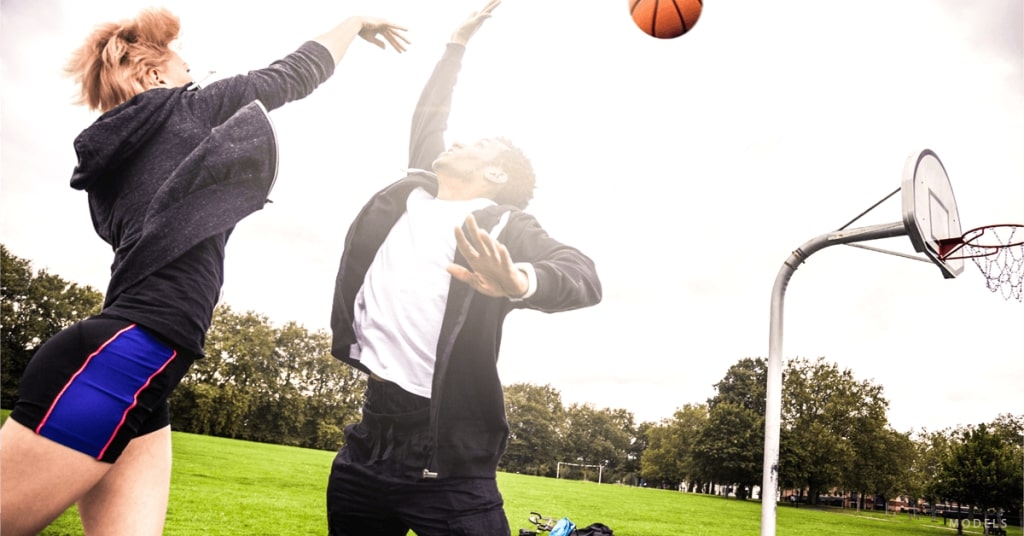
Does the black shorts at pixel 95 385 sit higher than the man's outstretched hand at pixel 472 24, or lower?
lower

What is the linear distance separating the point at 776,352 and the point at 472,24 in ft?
8.19

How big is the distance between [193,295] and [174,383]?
0.23m

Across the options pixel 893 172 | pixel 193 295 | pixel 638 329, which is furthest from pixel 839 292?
pixel 193 295

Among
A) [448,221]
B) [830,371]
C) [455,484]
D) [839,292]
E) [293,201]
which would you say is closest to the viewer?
[455,484]

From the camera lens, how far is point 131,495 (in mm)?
1672

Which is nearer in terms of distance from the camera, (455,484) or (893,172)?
(455,484)

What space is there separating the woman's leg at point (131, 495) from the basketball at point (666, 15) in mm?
2796

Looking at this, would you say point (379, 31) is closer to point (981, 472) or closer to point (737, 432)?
point (737, 432)

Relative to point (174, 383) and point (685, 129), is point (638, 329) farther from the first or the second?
point (174, 383)

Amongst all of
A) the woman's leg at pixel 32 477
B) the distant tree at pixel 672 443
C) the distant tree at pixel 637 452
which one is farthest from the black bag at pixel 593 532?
the woman's leg at pixel 32 477

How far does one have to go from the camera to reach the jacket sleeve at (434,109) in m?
2.98

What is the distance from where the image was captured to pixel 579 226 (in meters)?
3.52

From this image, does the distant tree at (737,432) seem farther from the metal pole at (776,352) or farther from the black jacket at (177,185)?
the black jacket at (177,185)

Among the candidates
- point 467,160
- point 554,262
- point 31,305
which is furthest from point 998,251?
point 31,305
